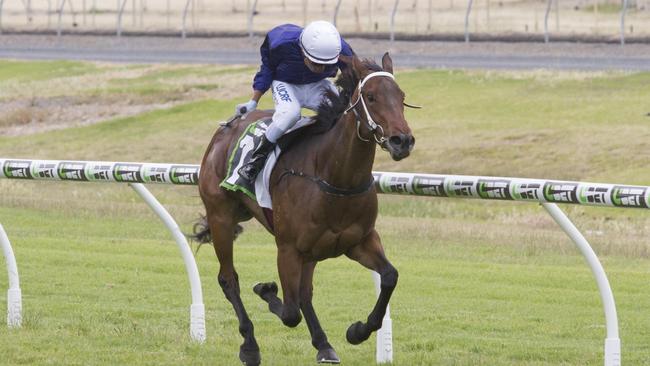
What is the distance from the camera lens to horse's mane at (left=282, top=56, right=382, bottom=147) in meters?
7.60

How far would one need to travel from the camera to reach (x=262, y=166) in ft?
26.3

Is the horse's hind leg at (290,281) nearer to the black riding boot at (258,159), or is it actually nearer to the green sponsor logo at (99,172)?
the black riding boot at (258,159)

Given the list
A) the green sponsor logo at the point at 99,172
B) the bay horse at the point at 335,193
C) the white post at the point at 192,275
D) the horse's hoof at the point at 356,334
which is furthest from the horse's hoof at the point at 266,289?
the green sponsor logo at the point at 99,172

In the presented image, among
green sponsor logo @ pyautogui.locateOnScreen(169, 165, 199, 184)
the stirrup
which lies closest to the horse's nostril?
the stirrup

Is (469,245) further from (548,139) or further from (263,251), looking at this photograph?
(548,139)

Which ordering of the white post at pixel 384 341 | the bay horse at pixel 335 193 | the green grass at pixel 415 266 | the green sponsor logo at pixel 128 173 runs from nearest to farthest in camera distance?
the bay horse at pixel 335 193
the white post at pixel 384 341
the green grass at pixel 415 266
the green sponsor logo at pixel 128 173

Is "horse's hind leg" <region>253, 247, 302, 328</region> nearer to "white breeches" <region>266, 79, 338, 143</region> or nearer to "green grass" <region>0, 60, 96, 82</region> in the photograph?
"white breeches" <region>266, 79, 338, 143</region>

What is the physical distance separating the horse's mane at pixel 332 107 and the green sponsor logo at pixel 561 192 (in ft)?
4.01

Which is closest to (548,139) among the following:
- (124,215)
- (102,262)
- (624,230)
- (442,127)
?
(442,127)

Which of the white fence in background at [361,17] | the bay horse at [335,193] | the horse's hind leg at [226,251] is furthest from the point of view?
the white fence in background at [361,17]

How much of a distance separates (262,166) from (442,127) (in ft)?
86.6

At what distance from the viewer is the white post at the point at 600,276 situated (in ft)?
23.1

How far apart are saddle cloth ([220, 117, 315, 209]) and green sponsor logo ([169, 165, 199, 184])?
471 millimetres

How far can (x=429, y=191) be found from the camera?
7691 millimetres
